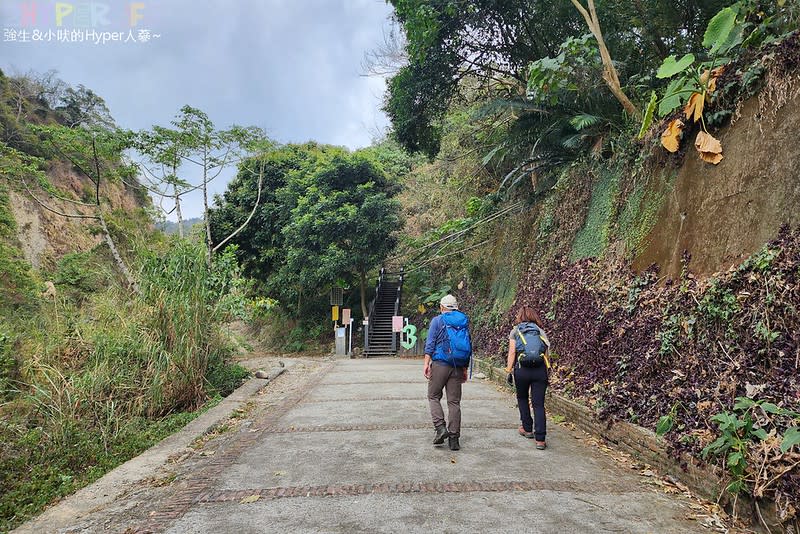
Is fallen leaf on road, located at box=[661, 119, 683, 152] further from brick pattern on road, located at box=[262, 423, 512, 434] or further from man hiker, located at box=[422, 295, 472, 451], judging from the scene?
brick pattern on road, located at box=[262, 423, 512, 434]

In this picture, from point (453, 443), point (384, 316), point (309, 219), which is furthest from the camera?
point (384, 316)

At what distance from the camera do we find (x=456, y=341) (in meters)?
Result: 4.64

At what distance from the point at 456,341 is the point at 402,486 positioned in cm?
153

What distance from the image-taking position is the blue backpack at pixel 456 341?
462cm

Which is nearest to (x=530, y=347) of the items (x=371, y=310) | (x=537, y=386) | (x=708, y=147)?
(x=537, y=386)

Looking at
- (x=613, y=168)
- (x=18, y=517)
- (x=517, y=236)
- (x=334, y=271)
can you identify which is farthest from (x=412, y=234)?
(x=18, y=517)

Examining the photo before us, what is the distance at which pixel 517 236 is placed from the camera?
12.2m

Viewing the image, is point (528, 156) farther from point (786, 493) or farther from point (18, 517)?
point (18, 517)

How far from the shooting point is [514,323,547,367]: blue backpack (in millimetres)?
4648

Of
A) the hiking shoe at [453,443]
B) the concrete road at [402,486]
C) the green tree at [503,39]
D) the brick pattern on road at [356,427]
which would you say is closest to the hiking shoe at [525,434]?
the concrete road at [402,486]

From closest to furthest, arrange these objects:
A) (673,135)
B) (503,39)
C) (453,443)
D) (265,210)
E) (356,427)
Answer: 1. (453,443)
2. (356,427)
3. (673,135)
4. (503,39)
5. (265,210)

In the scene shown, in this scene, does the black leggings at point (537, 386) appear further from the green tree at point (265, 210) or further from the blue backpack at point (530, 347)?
the green tree at point (265, 210)

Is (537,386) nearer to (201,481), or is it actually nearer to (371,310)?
(201,481)

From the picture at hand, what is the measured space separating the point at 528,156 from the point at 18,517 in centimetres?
1097
